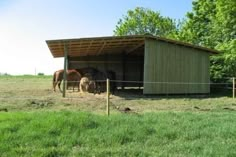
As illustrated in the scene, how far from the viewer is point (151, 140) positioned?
8039 mm

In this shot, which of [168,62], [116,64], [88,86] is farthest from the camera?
[116,64]

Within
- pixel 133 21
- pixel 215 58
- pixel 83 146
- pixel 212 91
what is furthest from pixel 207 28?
pixel 133 21

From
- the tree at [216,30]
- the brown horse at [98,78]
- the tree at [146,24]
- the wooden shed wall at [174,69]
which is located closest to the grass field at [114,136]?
the wooden shed wall at [174,69]

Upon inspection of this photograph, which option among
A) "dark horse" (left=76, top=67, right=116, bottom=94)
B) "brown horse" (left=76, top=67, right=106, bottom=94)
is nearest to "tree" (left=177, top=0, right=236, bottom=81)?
"dark horse" (left=76, top=67, right=116, bottom=94)

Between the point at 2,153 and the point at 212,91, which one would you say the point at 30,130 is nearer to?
the point at 2,153

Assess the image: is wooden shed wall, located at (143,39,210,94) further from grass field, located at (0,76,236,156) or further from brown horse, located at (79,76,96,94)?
grass field, located at (0,76,236,156)

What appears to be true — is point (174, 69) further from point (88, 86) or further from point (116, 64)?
point (116, 64)

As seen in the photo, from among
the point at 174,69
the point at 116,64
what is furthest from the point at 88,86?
the point at 116,64

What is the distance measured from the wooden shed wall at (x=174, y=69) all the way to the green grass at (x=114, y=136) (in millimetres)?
12121

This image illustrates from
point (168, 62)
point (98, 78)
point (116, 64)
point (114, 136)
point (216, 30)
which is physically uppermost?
point (216, 30)

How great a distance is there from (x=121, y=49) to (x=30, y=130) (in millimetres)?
20908

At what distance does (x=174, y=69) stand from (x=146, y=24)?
35933 mm

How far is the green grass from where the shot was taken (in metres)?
7.23

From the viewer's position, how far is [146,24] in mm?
58156
